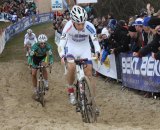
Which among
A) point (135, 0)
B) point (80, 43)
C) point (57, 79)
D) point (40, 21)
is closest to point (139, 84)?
point (80, 43)

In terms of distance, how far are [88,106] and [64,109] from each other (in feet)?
9.79

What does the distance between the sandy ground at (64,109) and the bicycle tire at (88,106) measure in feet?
0.60

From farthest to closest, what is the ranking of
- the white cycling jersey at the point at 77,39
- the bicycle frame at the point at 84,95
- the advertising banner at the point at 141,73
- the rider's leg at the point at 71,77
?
1. the advertising banner at the point at 141,73
2. the white cycling jersey at the point at 77,39
3. the rider's leg at the point at 71,77
4. the bicycle frame at the point at 84,95

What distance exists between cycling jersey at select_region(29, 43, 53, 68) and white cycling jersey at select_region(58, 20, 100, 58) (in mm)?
3486

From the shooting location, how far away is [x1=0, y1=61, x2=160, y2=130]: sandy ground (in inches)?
301

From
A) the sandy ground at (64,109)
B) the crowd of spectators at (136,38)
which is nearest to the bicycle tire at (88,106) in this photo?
the sandy ground at (64,109)

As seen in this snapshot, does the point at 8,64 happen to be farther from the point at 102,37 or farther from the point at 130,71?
the point at 130,71

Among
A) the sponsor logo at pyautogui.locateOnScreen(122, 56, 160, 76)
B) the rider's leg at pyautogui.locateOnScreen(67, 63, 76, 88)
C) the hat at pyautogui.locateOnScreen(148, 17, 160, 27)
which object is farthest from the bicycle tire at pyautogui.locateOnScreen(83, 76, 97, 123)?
the sponsor logo at pyautogui.locateOnScreen(122, 56, 160, 76)

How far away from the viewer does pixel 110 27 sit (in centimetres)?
1403

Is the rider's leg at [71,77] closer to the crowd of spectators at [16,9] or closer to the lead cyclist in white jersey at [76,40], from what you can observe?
the lead cyclist in white jersey at [76,40]

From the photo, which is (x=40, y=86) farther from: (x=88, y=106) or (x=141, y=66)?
(x=88, y=106)

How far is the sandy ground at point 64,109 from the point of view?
7646 millimetres

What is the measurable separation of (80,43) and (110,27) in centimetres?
534

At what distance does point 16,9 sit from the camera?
1852 inches
